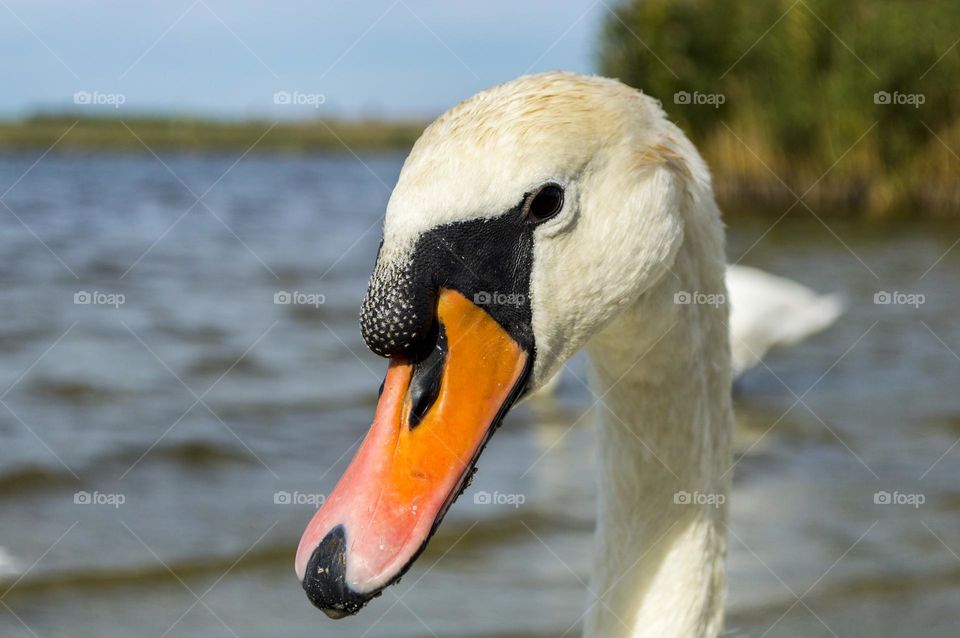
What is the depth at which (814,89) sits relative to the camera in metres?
20.1

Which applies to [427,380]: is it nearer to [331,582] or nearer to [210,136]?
[331,582]

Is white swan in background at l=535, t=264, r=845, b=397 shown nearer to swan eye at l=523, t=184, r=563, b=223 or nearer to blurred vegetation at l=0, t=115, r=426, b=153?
swan eye at l=523, t=184, r=563, b=223

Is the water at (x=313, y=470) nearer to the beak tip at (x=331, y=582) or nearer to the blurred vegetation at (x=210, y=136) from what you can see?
the beak tip at (x=331, y=582)

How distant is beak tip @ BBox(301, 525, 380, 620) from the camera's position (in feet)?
6.32

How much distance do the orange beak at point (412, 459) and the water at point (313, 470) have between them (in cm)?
122

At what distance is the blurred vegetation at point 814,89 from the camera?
18.9 m

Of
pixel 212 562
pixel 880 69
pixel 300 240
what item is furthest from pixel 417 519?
pixel 880 69

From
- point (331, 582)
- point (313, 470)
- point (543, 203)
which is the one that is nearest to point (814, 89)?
point (313, 470)

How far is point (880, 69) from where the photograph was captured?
754 inches

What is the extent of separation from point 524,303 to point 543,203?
0.64ft

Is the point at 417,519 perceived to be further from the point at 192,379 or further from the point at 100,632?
the point at 192,379

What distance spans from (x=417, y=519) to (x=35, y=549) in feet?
13.1

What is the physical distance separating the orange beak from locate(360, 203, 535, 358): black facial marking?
3 centimetres

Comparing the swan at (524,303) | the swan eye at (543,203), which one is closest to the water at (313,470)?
the swan at (524,303)
